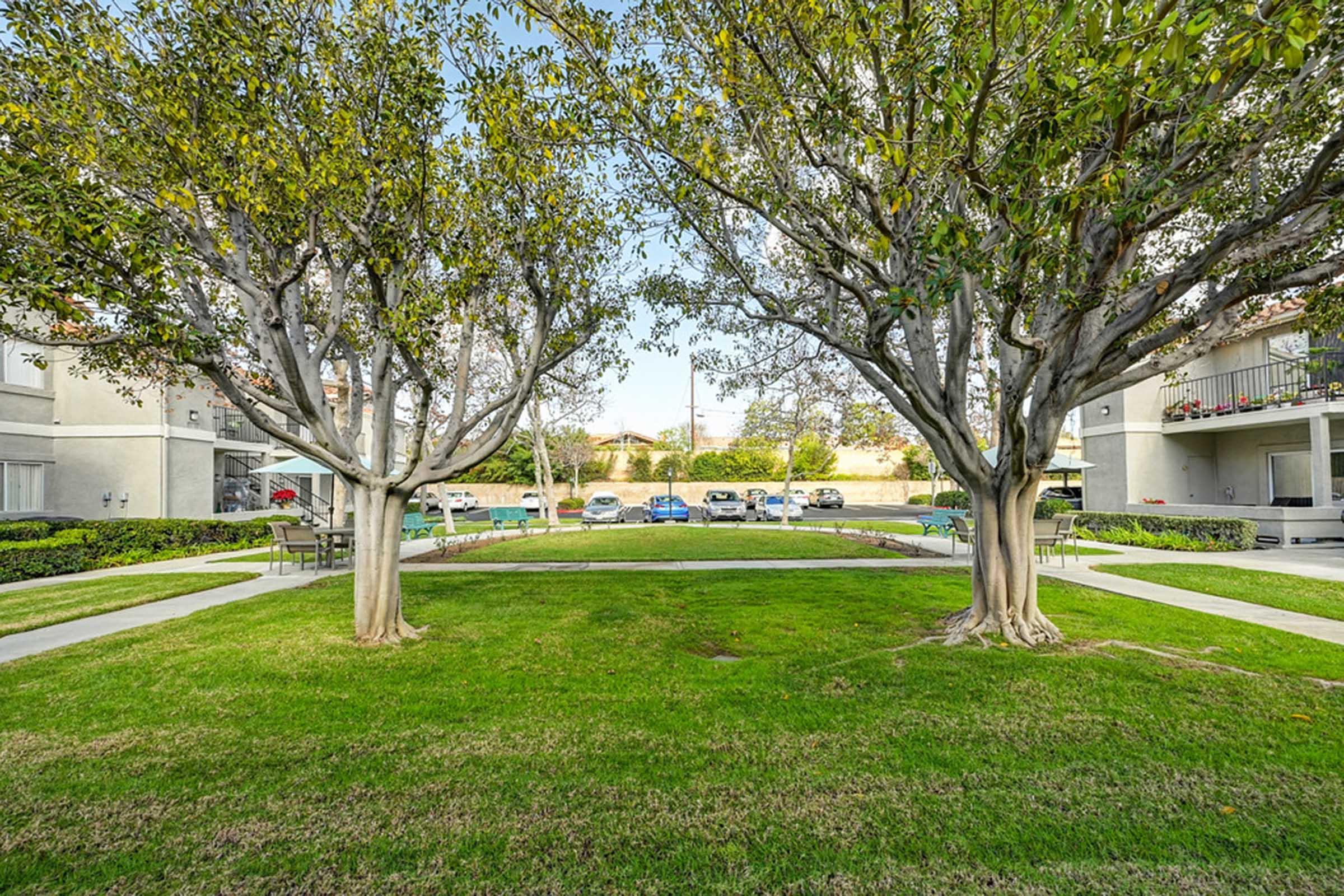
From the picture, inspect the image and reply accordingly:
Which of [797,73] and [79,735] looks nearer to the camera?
[79,735]

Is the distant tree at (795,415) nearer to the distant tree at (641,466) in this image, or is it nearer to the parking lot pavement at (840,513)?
the parking lot pavement at (840,513)

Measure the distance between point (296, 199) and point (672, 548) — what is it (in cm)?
1186

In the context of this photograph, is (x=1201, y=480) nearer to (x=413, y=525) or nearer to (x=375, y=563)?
(x=375, y=563)

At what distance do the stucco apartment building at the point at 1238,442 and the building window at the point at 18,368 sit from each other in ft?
93.2

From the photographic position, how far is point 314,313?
8938mm

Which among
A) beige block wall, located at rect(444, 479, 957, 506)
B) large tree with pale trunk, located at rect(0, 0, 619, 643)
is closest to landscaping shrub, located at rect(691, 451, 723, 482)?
beige block wall, located at rect(444, 479, 957, 506)

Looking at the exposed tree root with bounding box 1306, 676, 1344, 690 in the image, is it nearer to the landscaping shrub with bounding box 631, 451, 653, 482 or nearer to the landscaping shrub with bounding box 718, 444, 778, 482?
the landscaping shrub with bounding box 718, 444, 778, 482

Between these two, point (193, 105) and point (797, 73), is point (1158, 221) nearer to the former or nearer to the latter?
point (797, 73)

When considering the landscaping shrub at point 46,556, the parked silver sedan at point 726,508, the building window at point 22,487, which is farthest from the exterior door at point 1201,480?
the building window at point 22,487

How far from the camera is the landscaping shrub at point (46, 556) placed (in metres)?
11.4

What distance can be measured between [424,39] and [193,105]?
230 cm

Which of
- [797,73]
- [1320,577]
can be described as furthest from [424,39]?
[1320,577]

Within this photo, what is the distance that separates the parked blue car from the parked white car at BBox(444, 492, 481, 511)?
14.7 metres

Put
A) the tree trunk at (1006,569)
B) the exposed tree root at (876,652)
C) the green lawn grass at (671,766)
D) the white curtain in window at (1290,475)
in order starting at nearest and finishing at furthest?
the green lawn grass at (671,766)
the exposed tree root at (876,652)
the tree trunk at (1006,569)
the white curtain in window at (1290,475)
